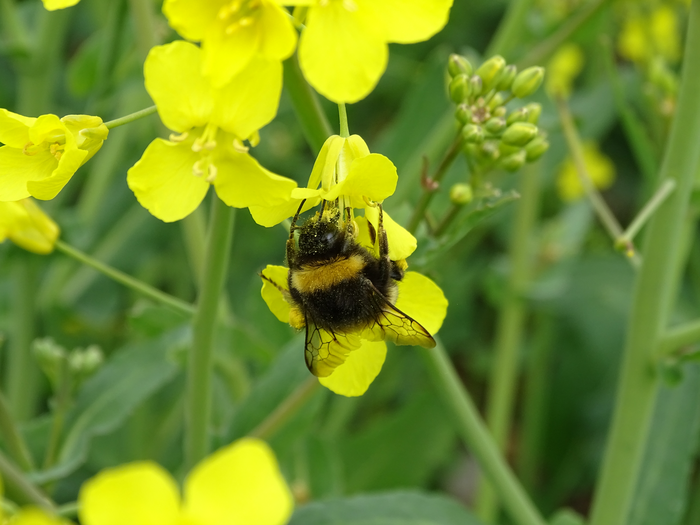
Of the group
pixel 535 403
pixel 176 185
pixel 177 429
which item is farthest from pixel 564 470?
pixel 176 185

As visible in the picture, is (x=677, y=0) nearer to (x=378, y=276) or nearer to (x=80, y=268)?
(x=378, y=276)

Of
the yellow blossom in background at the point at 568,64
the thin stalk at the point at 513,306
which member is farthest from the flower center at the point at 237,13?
the yellow blossom in background at the point at 568,64

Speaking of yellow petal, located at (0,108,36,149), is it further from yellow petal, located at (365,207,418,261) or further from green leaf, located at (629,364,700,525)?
green leaf, located at (629,364,700,525)

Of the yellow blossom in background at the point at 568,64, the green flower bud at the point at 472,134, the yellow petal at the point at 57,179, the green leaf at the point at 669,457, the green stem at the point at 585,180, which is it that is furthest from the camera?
the yellow blossom in background at the point at 568,64

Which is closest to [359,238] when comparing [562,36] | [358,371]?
[358,371]

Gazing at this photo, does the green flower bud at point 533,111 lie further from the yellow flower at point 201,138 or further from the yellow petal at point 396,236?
the yellow flower at point 201,138
